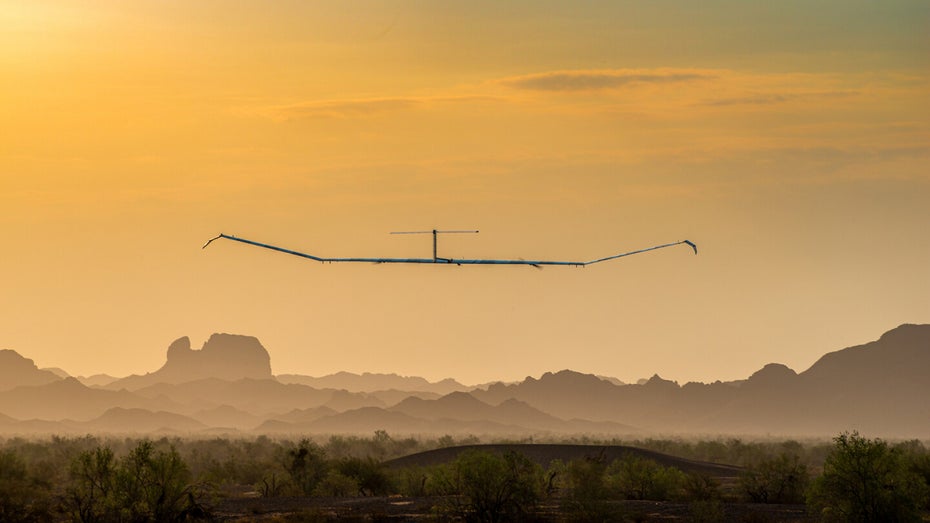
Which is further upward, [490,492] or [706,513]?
[490,492]

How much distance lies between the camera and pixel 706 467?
140 m

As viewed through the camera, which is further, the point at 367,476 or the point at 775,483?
the point at 367,476

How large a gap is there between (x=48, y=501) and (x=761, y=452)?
108648 mm

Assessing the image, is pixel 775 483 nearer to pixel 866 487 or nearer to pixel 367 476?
pixel 866 487

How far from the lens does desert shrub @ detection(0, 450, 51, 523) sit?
79.8m

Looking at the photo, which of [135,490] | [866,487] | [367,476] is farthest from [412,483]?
[866,487]

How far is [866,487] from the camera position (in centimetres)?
6769

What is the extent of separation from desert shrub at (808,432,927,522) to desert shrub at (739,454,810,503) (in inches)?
913

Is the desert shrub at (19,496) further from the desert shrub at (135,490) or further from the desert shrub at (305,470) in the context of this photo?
the desert shrub at (305,470)

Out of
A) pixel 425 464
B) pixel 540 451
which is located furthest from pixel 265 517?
pixel 540 451

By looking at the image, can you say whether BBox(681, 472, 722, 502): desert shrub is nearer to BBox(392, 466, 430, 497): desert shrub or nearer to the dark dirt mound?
BBox(392, 466, 430, 497): desert shrub

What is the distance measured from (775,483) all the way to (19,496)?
50811mm

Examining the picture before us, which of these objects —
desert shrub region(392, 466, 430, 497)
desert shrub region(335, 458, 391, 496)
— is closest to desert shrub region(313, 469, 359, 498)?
desert shrub region(335, 458, 391, 496)

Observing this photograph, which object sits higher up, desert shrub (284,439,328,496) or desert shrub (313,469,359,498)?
desert shrub (284,439,328,496)
